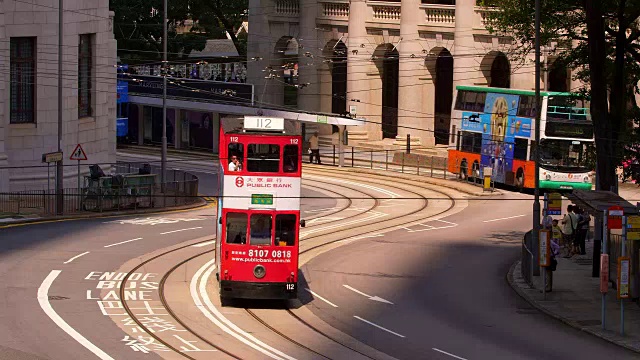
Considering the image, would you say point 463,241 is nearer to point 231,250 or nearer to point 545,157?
point 545,157

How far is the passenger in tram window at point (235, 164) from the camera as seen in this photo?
31453mm

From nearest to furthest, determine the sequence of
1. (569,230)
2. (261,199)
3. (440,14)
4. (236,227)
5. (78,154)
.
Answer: (261,199), (236,227), (569,230), (78,154), (440,14)

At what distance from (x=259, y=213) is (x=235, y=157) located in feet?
5.11

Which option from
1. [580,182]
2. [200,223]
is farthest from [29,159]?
[580,182]

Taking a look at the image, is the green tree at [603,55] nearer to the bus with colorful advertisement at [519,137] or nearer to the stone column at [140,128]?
the bus with colorful advertisement at [519,137]

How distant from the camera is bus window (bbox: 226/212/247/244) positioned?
31547 millimetres

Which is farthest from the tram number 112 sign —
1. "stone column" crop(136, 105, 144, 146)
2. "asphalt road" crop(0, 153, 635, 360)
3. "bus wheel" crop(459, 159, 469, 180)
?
"stone column" crop(136, 105, 144, 146)

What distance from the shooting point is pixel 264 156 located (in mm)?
31516

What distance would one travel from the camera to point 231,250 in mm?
31375

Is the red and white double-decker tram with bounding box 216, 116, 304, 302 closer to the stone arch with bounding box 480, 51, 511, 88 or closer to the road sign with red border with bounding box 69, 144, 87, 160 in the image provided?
the road sign with red border with bounding box 69, 144, 87, 160

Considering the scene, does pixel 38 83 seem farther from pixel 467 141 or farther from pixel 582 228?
pixel 582 228

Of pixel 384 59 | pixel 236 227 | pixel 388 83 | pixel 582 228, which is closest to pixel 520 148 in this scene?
pixel 582 228

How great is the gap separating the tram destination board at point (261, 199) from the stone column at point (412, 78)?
4379cm

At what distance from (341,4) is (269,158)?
5037 centimetres
